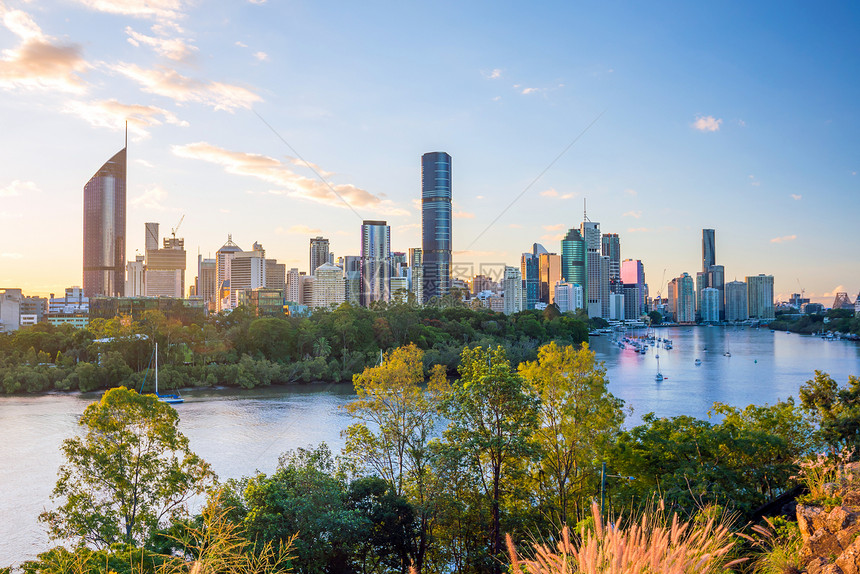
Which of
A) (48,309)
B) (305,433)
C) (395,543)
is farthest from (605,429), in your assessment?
(48,309)

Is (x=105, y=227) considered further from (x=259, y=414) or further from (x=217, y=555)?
(x=217, y=555)

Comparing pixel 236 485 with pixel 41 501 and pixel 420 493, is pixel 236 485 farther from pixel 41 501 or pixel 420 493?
pixel 41 501

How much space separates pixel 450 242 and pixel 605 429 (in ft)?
228

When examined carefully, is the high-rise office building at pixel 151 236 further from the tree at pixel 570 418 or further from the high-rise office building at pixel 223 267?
the tree at pixel 570 418

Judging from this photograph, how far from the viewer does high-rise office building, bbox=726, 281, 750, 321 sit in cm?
8444

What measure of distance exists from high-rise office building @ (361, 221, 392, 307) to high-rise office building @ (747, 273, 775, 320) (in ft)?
161

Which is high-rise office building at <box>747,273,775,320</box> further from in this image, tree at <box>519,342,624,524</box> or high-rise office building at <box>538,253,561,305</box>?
tree at <box>519,342,624,524</box>

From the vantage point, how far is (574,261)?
321 ft

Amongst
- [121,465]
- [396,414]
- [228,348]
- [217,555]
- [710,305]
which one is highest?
[710,305]

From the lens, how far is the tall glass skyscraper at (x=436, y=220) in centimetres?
7531

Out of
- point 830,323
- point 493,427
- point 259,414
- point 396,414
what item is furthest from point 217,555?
point 830,323

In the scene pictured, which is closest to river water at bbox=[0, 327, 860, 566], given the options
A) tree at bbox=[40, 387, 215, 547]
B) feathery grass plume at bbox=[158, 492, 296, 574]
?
tree at bbox=[40, 387, 215, 547]

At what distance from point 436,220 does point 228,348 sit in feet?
170

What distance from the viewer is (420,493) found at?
6.89m
